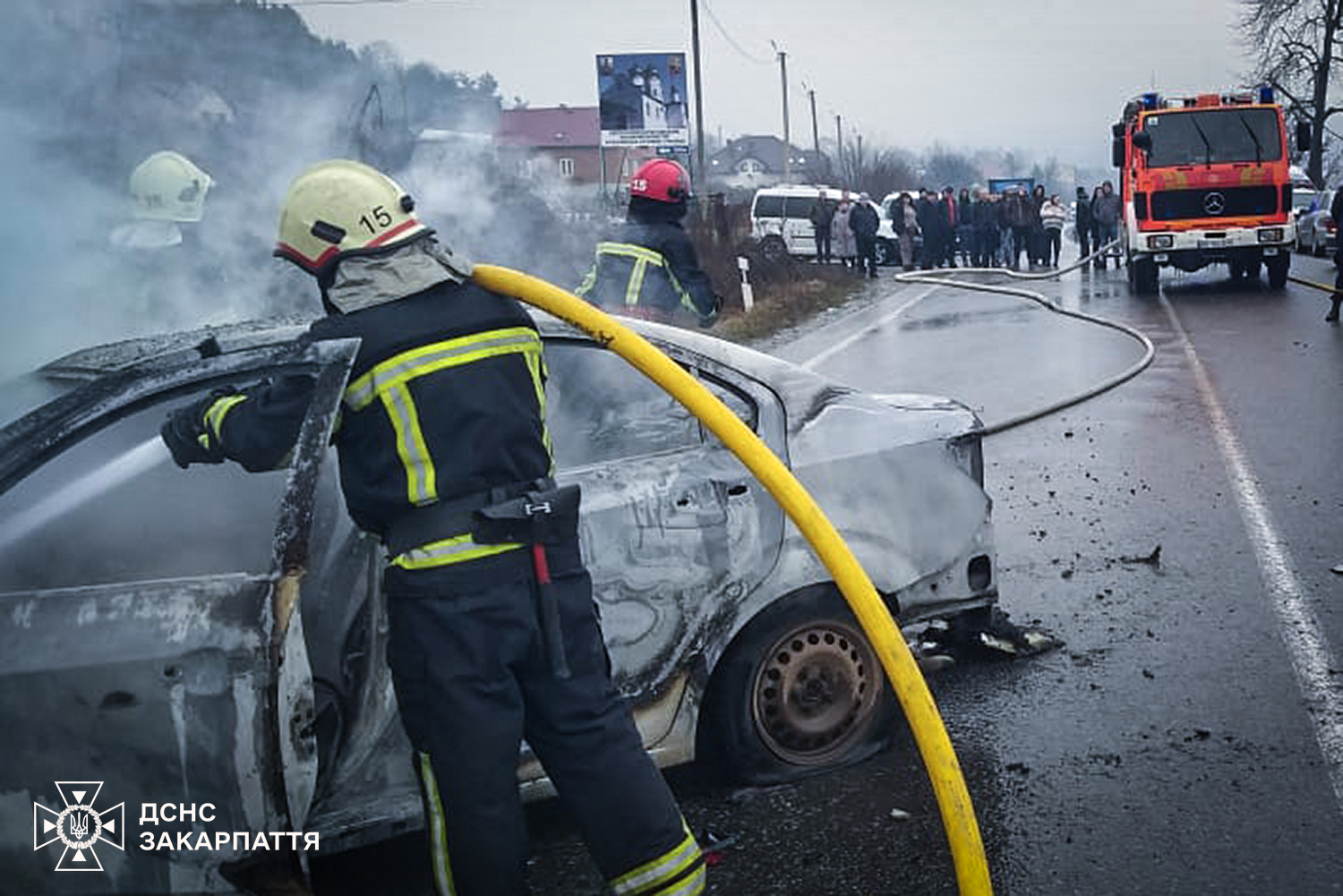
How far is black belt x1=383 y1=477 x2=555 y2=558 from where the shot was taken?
280cm

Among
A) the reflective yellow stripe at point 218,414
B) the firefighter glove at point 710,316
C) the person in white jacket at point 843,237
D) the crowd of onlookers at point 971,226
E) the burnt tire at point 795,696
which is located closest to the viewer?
the reflective yellow stripe at point 218,414

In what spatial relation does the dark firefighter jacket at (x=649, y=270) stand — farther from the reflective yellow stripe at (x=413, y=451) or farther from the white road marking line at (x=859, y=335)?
the white road marking line at (x=859, y=335)

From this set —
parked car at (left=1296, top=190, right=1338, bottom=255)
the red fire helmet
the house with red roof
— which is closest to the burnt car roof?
the red fire helmet

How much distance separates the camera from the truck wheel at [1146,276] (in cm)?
1986

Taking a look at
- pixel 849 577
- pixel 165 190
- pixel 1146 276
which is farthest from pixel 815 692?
pixel 1146 276

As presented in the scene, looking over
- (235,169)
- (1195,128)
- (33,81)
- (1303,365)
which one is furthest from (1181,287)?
(33,81)

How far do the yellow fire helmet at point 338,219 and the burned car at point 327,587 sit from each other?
0.72 feet

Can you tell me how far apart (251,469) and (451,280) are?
25.4 inches

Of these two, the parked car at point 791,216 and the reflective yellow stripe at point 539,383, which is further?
the parked car at point 791,216

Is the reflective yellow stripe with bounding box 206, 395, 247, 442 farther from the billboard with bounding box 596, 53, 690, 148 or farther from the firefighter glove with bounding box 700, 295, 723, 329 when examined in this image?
the billboard with bounding box 596, 53, 690, 148

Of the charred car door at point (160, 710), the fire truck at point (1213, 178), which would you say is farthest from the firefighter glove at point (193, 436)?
the fire truck at point (1213, 178)

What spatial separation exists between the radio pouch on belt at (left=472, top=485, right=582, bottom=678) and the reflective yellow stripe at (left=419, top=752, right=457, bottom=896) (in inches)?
14.3

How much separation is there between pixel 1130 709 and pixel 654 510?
1862mm

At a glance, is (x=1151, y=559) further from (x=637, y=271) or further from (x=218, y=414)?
(x=218, y=414)
